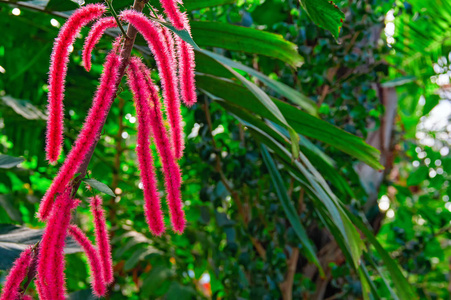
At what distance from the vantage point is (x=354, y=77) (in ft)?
4.05

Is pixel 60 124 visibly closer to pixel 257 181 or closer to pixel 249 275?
pixel 257 181

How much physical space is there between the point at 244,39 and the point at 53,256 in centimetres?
46

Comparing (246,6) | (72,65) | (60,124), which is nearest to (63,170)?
(60,124)

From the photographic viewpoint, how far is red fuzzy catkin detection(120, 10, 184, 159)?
33 centimetres

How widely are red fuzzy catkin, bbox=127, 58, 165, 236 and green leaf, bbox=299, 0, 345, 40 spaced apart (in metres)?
0.20

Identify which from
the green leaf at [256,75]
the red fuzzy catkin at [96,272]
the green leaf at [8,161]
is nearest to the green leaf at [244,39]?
the green leaf at [256,75]

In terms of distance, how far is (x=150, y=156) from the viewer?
13.7 inches

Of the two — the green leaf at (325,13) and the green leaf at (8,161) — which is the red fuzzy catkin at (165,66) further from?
the green leaf at (8,161)

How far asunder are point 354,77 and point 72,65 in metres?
0.68

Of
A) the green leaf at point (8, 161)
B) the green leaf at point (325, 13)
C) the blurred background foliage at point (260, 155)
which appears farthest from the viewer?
the blurred background foliage at point (260, 155)

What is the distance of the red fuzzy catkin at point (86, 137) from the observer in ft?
1.07

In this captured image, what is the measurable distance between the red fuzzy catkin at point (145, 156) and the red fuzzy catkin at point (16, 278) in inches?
3.8

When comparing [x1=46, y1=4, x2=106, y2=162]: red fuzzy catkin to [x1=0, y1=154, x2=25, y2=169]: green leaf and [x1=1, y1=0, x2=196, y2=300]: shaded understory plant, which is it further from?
[x1=0, y1=154, x2=25, y2=169]: green leaf

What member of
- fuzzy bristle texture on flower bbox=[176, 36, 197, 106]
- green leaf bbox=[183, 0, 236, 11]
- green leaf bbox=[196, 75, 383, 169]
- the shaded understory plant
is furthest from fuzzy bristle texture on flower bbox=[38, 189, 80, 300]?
green leaf bbox=[183, 0, 236, 11]
